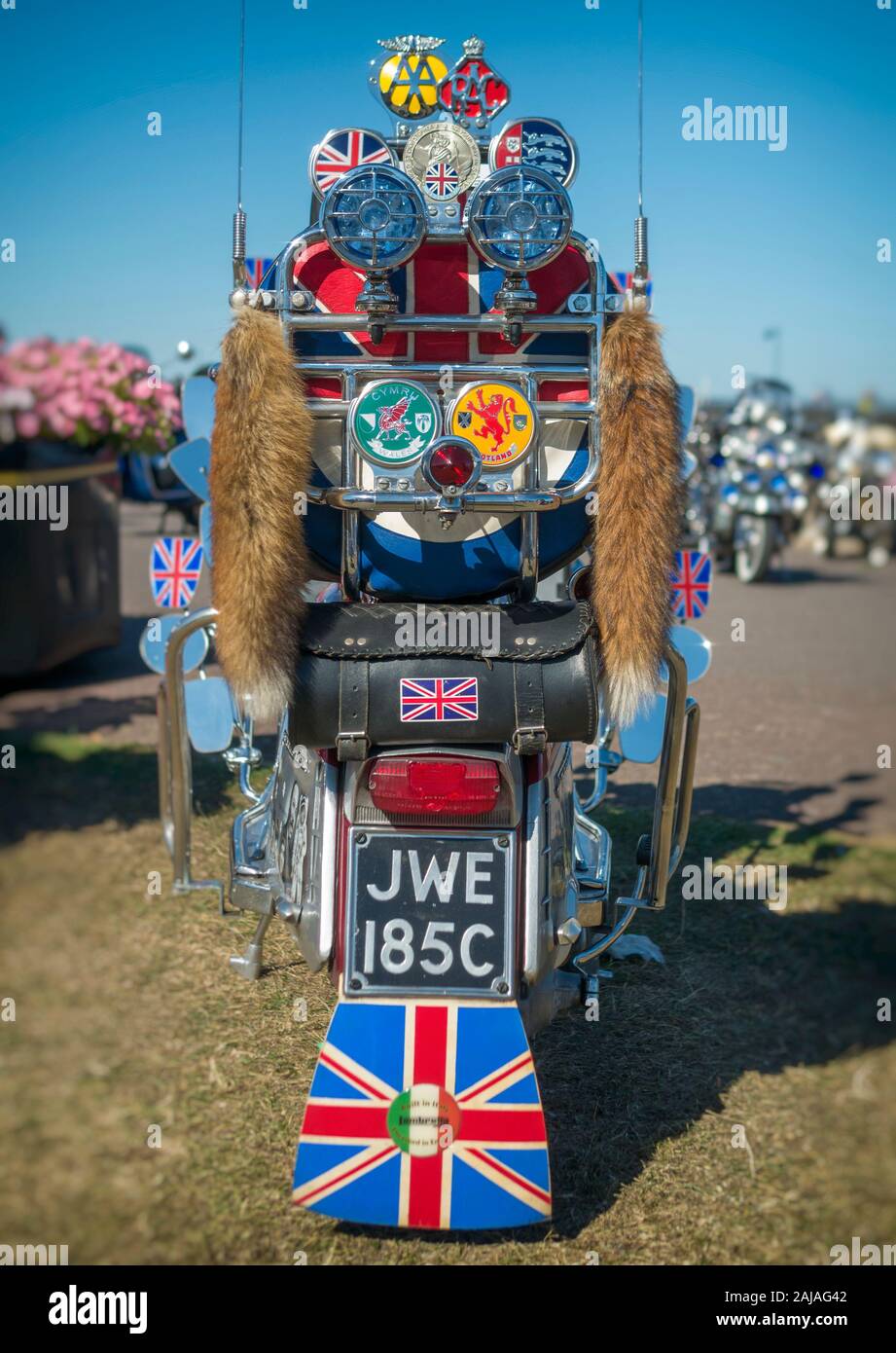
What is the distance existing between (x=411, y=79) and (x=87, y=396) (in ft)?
5.72

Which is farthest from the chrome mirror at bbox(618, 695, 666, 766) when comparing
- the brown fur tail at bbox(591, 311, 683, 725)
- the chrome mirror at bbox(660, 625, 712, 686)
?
the brown fur tail at bbox(591, 311, 683, 725)

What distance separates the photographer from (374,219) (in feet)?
7.82

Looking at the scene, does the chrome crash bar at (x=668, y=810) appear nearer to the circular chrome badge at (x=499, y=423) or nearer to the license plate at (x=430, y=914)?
the license plate at (x=430, y=914)

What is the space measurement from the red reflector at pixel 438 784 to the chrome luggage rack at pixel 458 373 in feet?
1.58

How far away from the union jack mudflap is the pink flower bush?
165 cm

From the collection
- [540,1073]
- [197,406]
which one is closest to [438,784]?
[540,1073]

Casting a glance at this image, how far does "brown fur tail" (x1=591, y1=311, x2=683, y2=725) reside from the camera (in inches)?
95.2

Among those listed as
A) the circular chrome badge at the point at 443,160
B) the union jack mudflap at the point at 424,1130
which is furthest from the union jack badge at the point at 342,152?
the union jack mudflap at the point at 424,1130

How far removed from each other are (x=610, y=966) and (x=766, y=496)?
10.7 m

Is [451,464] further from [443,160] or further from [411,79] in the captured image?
[411,79]

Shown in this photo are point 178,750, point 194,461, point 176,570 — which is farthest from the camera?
point 176,570

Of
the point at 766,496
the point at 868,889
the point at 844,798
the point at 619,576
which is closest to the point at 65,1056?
the point at 619,576

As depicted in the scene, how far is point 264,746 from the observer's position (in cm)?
598

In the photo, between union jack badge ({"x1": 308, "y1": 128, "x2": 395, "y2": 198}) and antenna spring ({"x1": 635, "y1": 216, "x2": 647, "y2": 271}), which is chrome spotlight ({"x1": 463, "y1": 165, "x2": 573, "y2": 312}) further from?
union jack badge ({"x1": 308, "y1": 128, "x2": 395, "y2": 198})
